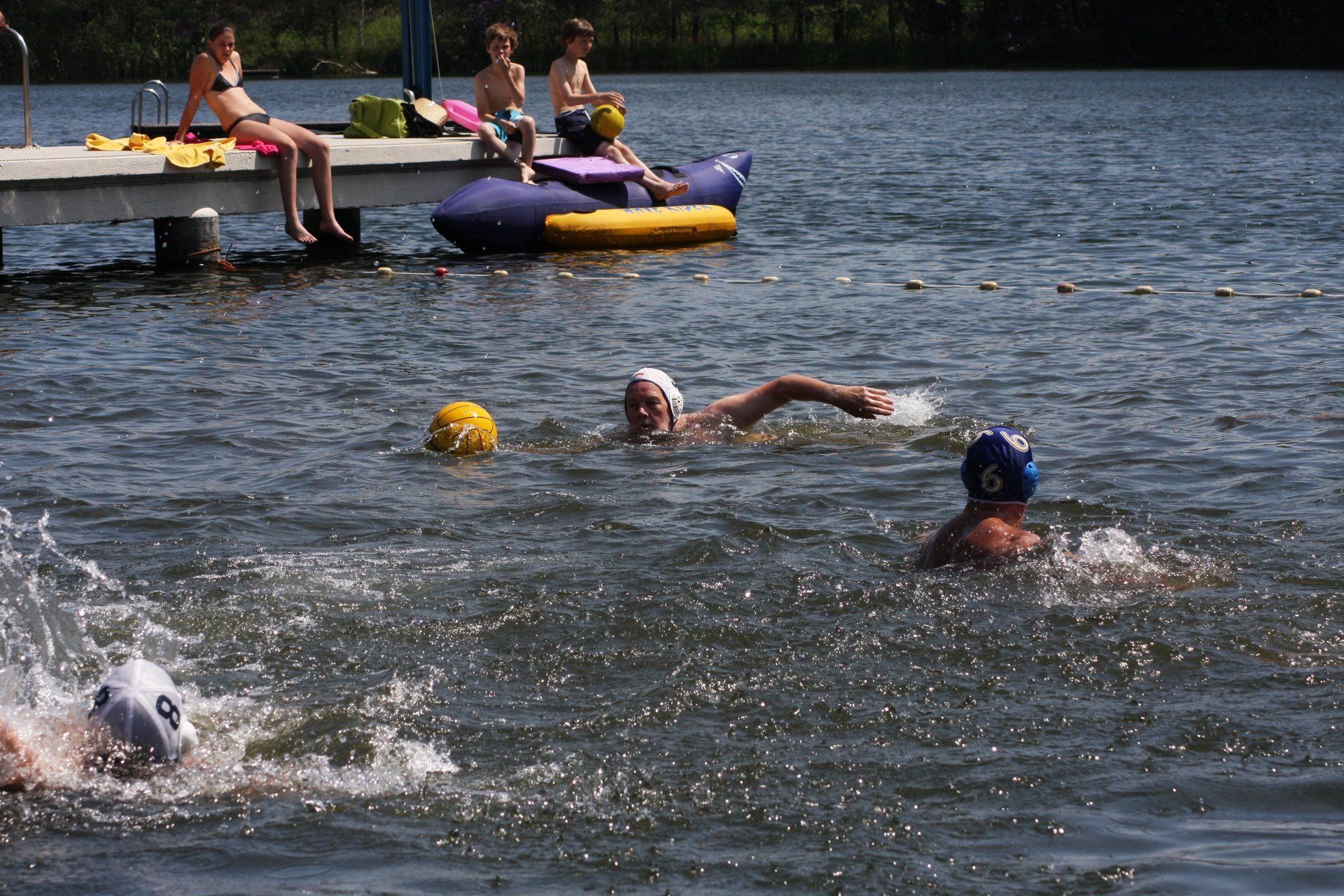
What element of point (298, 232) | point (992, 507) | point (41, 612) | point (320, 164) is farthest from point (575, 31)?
point (41, 612)

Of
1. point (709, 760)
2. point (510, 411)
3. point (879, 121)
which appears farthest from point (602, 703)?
point (879, 121)

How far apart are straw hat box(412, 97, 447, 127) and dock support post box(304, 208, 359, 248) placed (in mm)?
1610

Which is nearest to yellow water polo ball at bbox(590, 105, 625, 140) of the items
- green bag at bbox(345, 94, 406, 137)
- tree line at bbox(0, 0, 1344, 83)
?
green bag at bbox(345, 94, 406, 137)

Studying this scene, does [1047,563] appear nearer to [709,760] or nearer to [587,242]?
[709,760]

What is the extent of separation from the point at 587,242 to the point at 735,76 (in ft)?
225

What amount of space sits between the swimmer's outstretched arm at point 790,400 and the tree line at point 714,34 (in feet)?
224

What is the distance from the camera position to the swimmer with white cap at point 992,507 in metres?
6.46

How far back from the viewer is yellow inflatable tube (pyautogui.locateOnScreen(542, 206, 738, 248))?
18094 mm

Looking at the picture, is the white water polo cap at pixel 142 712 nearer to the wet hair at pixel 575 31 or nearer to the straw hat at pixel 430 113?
the wet hair at pixel 575 31

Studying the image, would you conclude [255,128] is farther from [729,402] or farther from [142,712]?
[142,712]

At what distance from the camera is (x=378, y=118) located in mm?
19203

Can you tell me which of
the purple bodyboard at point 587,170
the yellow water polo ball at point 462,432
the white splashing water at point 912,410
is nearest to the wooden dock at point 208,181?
the purple bodyboard at point 587,170

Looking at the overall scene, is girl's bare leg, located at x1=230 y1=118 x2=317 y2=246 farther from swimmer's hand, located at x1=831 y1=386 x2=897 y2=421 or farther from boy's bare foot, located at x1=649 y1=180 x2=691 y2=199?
swimmer's hand, located at x1=831 y1=386 x2=897 y2=421

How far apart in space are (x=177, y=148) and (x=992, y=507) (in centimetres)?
1213
